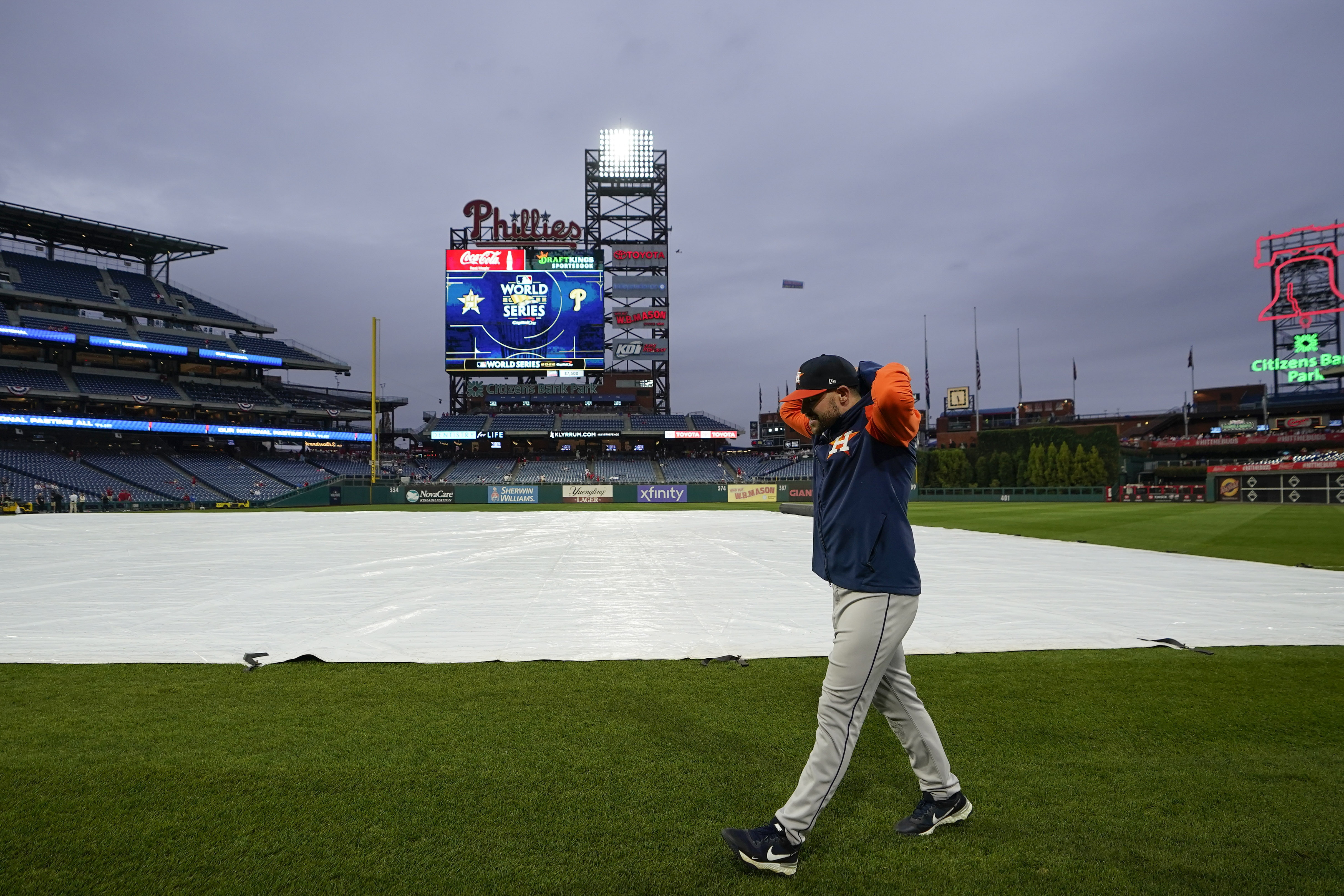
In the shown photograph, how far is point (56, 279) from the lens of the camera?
55.7m

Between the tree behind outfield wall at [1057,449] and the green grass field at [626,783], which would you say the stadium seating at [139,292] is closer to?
the green grass field at [626,783]

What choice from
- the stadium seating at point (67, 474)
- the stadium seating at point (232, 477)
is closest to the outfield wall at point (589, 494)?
the stadium seating at point (232, 477)

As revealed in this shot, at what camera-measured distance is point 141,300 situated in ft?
195

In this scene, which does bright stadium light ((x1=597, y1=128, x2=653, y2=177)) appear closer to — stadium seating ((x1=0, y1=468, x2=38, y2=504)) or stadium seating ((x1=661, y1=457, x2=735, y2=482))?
stadium seating ((x1=661, y1=457, x2=735, y2=482))

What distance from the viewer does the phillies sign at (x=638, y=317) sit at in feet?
214

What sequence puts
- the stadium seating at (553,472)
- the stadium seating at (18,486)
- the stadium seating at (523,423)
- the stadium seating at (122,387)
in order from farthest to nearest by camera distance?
the stadium seating at (523,423) → the stadium seating at (553,472) → the stadium seating at (122,387) → the stadium seating at (18,486)

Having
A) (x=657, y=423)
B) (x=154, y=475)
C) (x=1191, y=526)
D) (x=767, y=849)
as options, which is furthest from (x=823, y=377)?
(x=657, y=423)

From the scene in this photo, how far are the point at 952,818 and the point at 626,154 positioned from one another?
68941 millimetres

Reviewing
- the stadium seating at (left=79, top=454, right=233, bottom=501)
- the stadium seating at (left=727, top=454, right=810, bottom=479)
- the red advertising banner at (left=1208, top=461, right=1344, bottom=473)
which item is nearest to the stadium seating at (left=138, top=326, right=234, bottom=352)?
the stadium seating at (left=79, top=454, right=233, bottom=501)

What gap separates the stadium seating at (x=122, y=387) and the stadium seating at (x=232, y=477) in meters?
5.47

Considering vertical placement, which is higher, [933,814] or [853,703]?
[853,703]

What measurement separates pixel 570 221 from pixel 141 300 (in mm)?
38150

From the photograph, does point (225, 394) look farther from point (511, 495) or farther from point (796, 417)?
point (796, 417)

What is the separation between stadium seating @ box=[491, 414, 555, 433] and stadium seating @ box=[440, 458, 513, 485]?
10.6 feet
